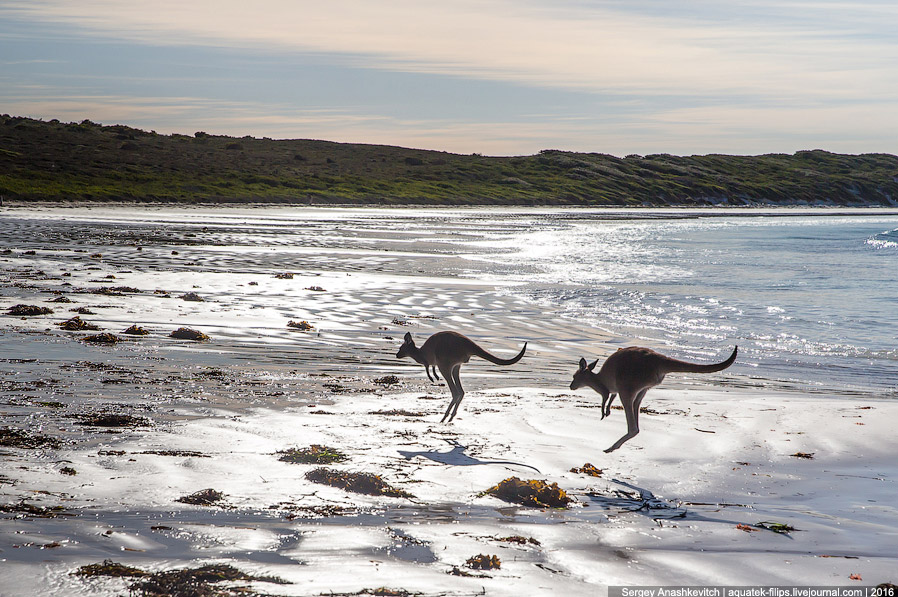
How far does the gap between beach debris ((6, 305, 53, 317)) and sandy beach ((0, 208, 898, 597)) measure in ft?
1.16

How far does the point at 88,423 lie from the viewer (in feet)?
23.3

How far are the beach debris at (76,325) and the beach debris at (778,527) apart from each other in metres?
10.2

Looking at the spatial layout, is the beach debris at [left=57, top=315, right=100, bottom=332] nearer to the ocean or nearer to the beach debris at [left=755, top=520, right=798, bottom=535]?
the ocean

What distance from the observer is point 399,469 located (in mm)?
6383

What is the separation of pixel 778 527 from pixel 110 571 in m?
4.23

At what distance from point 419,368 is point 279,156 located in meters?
111

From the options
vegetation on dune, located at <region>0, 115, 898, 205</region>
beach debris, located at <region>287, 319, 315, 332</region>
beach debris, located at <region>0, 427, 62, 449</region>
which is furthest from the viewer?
vegetation on dune, located at <region>0, 115, 898, 205</region>

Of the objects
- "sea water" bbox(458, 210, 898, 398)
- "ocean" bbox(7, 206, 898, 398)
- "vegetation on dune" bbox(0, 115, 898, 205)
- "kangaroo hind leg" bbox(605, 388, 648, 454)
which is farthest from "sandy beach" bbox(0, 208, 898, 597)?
"vegetation on dune" bbox(0, 115, 898, 205)

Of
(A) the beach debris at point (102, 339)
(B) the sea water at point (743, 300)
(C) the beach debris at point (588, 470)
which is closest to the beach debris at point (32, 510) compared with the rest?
(C) the beach debris at point (588, 470)

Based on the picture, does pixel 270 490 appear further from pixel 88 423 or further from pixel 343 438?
pixel 88 423

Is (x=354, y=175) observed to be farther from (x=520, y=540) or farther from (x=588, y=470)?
(x=520, y=540)

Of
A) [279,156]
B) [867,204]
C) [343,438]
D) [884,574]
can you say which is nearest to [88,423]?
[343,438]

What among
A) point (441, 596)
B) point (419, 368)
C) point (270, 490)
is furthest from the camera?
point (419, 368)

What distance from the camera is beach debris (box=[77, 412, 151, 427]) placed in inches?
281
